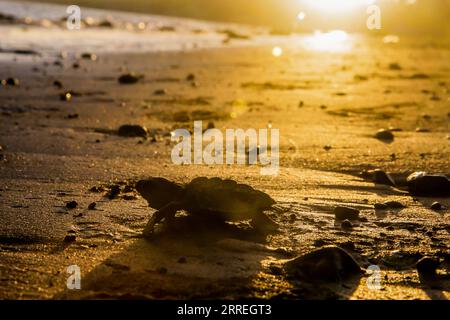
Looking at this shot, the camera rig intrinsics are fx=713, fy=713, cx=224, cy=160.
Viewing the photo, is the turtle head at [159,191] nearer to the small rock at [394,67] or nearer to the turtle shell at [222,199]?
the turtle shell at [222,199]

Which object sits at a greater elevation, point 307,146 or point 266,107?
point 266,107

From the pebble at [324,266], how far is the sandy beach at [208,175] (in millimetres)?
63

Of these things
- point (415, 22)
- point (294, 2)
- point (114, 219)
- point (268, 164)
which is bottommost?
point (114, 219)

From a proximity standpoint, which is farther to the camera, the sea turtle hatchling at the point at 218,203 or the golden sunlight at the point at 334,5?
the golden sunlight at the point at 334,5

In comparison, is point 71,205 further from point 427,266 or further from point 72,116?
point 72,116

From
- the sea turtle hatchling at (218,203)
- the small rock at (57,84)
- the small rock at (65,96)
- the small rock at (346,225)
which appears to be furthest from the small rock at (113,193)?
the small rock at (57,84)

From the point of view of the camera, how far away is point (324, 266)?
3594mm

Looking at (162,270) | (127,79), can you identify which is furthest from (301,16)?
(162,270)

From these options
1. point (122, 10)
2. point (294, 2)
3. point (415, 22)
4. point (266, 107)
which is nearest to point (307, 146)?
point (266, 107)

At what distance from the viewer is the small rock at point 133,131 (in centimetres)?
749

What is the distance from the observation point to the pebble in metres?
3.58

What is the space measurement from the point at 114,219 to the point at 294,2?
55.0m

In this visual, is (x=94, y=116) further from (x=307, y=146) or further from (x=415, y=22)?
(x=415, y=22)

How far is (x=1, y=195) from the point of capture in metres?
4.98
